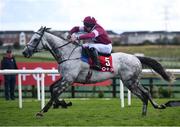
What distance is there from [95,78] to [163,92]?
9703 mm

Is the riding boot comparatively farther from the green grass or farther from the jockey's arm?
the green grass

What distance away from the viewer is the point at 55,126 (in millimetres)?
9508

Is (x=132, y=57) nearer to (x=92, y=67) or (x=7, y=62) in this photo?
(x=92, y=67)

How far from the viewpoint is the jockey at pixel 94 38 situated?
11.3 metres

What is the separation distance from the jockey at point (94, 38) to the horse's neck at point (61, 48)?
0.19 meters

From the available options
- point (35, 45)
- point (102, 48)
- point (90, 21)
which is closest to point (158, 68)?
point (102, 48)

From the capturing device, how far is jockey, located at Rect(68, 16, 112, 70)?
11320mm

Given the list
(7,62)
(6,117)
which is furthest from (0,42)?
(6,117)

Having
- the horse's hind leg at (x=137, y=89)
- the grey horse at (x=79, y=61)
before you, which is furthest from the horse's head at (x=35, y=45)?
the horse's hind leg at (x=137, y=89)

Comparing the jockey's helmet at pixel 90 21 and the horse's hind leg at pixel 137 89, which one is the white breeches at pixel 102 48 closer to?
the jockey's helmet at pixel 90 21

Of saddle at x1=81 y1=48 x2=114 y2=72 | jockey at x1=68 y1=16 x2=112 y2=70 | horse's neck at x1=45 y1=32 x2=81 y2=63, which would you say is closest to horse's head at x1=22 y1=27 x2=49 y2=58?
horse's neck at x1=45 y1=32 x2=81 y2=63

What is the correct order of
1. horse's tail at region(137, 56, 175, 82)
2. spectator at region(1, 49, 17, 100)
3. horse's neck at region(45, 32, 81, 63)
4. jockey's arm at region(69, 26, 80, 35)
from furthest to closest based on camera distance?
1. spectator at region(1, 49, 17, 100)
2. horse's tail at region(137, 56, 175, 82)
3. jockey's arm at region(69, 26, 80, 35)
4. horse's neck at region(45, 32, 81, 63)

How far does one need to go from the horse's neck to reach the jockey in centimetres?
19

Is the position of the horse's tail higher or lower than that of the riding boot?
lower
